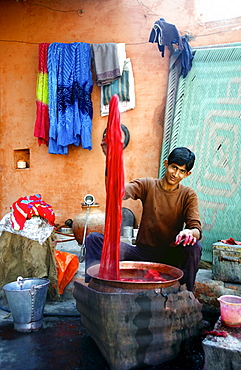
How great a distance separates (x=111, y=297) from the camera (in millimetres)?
1947

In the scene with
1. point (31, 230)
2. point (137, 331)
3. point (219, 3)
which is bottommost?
point (137, 331)

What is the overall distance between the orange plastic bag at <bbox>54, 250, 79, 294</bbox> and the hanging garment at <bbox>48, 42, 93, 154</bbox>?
8.36ft

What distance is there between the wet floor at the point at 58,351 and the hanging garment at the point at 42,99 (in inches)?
143

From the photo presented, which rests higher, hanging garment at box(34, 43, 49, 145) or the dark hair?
hanging garment at box(34, 43, 49, 145)

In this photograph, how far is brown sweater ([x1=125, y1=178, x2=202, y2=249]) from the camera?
2896 millimetres

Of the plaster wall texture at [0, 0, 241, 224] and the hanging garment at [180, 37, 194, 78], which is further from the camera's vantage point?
the plaster wall texture at [0, 0, 241, 224]

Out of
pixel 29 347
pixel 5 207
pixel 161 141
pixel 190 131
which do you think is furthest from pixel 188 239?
pixel 5 207

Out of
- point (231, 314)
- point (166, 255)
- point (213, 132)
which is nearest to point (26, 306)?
point (166, 255)

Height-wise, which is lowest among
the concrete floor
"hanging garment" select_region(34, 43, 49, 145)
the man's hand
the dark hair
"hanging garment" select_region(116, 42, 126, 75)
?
the concrete floor

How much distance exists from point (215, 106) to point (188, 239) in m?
2.53

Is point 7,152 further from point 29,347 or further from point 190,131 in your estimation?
point 29,347

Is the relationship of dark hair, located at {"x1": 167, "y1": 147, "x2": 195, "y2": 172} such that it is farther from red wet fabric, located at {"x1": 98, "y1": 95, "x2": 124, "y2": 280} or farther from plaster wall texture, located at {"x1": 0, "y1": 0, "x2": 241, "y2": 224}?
plaster wall texture, located at {"x1": 0, "y1": 0, "x2": 241, "y2": 224}

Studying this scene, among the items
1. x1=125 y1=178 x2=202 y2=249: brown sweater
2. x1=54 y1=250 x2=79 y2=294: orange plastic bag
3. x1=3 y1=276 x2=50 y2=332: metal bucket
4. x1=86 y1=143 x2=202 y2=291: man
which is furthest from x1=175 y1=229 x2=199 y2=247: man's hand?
x1=54 y1=250 x2=79 y2=294: orange plastic bag

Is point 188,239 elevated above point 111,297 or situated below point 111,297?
above
